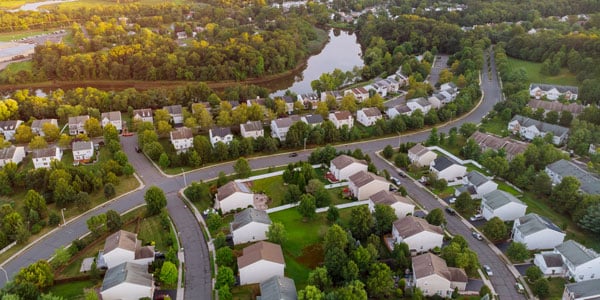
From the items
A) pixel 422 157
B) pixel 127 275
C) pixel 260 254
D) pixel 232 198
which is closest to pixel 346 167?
pixel 422 157

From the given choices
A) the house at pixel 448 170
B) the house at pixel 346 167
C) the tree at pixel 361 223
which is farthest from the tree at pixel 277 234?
the house at pixel 448 170

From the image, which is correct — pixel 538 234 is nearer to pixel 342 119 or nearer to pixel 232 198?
pixel 232 198

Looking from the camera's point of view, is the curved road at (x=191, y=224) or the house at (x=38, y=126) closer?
the curved road at (x=191, y=224)

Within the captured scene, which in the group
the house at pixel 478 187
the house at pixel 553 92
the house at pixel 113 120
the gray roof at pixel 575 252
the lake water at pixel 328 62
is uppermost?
the house at pixel 113 120

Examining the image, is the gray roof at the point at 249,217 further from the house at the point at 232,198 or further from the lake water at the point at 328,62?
the lake water at the point at 328,62

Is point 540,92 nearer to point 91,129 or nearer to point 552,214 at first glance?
point 552,214

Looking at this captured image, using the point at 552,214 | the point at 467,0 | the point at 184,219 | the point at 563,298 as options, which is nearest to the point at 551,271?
the point at 563,298

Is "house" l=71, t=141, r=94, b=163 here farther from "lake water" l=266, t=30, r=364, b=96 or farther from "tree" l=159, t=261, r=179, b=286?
"lake water" l=266, t=30, r=364, b=96
